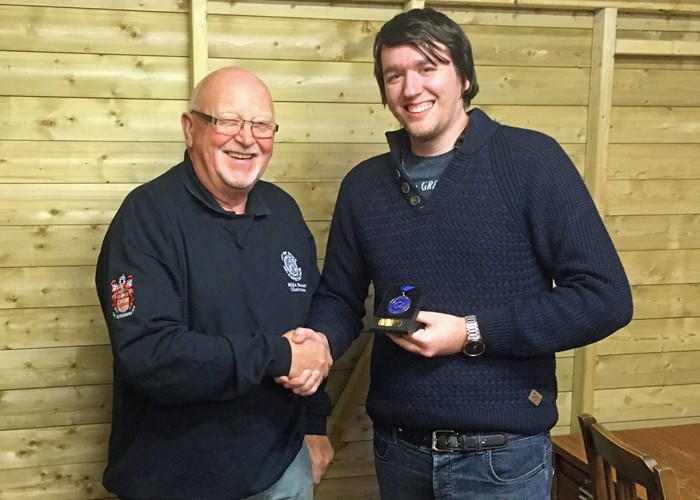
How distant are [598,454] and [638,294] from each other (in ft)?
3.67

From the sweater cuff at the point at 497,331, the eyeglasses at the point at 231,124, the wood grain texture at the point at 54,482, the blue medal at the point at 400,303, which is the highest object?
the eyeglasses at the point at 231,124

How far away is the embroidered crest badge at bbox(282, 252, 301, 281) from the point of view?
1661 millimetres

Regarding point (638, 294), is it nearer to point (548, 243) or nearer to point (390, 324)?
point (548, 243)

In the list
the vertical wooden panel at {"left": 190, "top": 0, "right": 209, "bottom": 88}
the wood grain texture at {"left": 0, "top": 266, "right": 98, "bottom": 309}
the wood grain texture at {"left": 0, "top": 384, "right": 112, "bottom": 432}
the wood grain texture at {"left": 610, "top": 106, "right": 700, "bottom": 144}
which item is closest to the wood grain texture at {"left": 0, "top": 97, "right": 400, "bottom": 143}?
the vertical wooden panel at {"left": 190, "top": 0, "right": 209, "bottom": 88}

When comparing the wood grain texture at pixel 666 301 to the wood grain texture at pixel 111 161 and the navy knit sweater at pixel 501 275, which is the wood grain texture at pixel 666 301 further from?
the wood grain texture at pixel 111 161

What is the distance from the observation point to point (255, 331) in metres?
1.54

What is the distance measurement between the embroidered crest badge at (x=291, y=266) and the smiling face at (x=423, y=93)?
0.43m

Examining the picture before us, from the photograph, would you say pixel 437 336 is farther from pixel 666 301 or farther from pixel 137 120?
pixel 666 301

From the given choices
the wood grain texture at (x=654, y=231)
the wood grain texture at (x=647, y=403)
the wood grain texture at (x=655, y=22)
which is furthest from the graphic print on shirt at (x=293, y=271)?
the wood grain texture at (x=655, y=22)

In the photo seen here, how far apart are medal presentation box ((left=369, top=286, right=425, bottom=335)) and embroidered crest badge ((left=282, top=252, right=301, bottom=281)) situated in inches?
11.2

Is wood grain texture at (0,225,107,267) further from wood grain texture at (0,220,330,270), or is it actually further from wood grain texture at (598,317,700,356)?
wood grain texture at (598,317,700,356)

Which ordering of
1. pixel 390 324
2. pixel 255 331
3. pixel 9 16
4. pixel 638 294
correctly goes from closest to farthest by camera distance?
pixel 390 324, pixel 255 331, pixel 9 16, pixel 638 294

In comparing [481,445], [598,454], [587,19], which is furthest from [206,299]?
[587,19]

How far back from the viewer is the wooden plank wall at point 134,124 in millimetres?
2076
